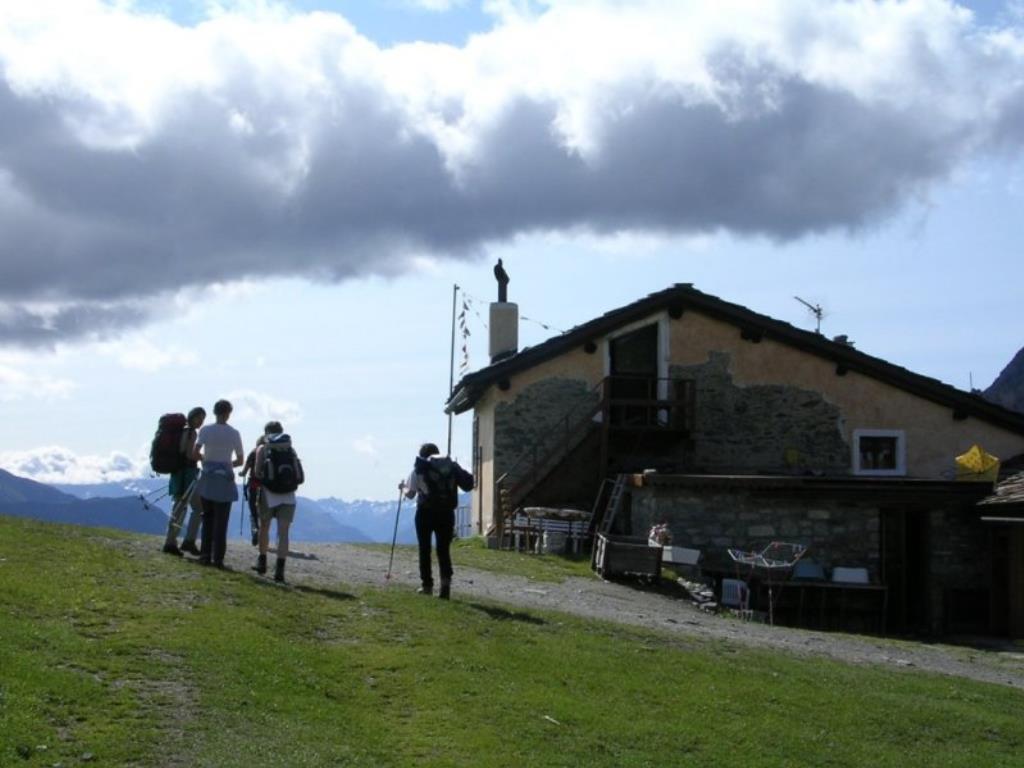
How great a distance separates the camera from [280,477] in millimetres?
16891

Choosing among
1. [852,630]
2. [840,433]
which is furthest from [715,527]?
[840,433]

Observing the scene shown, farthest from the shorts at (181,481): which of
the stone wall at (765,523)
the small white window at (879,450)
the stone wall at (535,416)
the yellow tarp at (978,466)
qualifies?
the small white window at (879,450)

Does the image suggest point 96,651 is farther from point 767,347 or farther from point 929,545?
point 767,347

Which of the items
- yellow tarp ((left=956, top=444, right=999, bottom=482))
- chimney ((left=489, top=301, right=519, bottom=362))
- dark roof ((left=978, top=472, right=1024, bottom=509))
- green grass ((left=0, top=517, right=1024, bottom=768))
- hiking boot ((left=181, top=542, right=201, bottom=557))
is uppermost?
chimney ((left=489, top=301, right=519, bottom=362))

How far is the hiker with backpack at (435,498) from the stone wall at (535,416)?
1649cm

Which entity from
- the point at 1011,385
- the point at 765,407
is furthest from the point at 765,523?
the point at 1011,385

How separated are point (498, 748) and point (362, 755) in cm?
110

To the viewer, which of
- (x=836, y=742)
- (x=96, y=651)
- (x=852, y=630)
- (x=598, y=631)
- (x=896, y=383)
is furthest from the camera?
(x=896, y=383)

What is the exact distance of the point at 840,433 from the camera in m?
34.1

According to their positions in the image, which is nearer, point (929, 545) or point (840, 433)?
point (929, 545)

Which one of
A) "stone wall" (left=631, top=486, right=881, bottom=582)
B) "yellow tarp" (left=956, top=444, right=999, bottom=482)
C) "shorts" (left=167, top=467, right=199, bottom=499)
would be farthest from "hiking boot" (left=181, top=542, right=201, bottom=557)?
"yellow tarp" (left=956, top=444, right=999, bottom=482)

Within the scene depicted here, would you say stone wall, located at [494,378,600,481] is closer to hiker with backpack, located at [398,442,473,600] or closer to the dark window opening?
the dark window opening

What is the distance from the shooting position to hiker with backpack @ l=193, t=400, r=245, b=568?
16.9m

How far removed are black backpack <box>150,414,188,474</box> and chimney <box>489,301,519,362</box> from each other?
20791 millimetres
